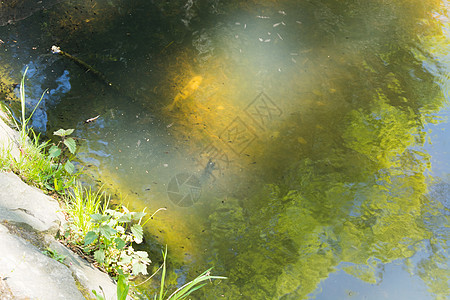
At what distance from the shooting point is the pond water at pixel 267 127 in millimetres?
2227

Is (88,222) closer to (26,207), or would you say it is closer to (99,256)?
(99,256)

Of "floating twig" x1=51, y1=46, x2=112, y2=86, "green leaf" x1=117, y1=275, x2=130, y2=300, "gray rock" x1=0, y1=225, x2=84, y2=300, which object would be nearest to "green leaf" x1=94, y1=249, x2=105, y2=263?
"gray rock" x1=0, y1=225, x2=84, y2=300

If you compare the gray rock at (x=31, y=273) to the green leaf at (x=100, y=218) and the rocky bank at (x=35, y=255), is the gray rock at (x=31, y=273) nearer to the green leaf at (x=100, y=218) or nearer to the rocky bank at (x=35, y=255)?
the rocky bank at (x=35, y=255)

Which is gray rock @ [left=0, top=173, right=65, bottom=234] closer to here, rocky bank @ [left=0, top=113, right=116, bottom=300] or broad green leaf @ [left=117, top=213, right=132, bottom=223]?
rocky bank @ [left=0, top=113, right=116, bottom=300]

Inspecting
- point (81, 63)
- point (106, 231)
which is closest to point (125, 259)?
point (106, 231)

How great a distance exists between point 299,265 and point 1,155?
5.92ft

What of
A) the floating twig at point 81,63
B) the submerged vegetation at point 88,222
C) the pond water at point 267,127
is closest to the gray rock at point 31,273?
the submerged vegetation at point 88,222

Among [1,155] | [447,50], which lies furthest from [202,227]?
[447,50]

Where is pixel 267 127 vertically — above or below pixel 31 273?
below

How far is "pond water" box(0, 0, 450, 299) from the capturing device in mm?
2227

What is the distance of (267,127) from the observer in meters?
2.88

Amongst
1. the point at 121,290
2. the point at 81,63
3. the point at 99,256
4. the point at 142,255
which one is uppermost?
the point at 81,63

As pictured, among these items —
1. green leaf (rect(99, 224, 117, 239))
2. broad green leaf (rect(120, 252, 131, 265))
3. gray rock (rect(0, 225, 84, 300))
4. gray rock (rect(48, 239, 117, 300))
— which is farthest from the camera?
broad green leaf (rect(120, 252, 131, 265))

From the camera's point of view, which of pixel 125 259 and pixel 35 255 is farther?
pixel 125 259
